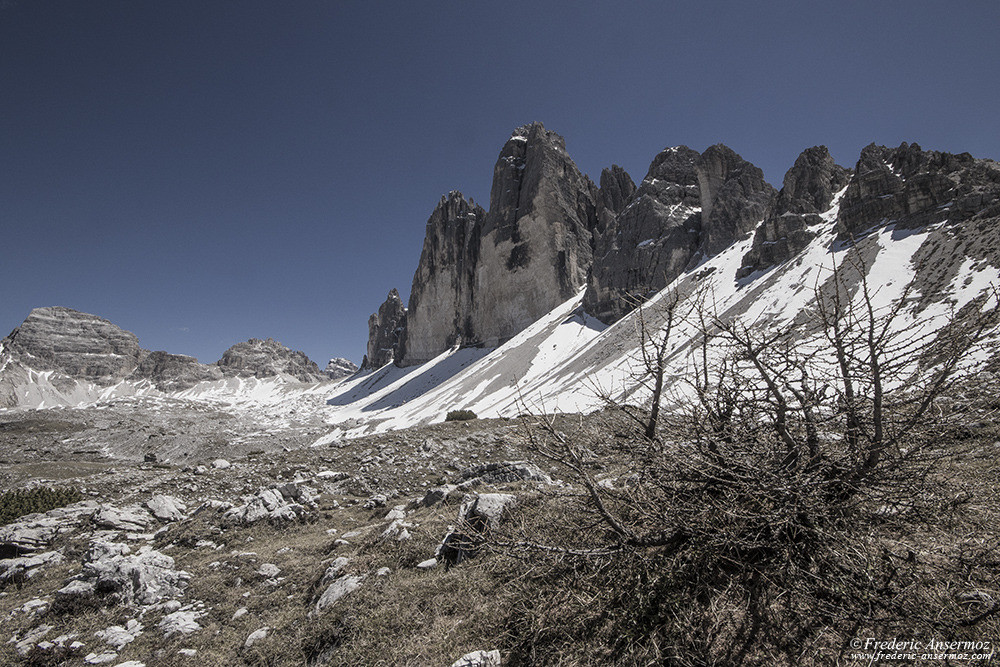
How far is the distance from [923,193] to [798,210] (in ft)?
37.2

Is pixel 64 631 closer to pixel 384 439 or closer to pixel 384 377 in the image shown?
pixel 384 439

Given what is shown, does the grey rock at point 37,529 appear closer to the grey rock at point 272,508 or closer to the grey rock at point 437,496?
the grey rock at point 272,508

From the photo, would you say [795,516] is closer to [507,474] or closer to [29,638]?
[507,474]

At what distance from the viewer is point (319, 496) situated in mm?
9555

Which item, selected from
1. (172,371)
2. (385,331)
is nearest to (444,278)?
(385,331)

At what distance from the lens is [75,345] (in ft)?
533

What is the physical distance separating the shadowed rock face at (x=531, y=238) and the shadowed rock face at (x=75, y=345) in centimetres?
17012

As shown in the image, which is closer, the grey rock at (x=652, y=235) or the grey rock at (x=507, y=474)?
the grey rock at (x=507, y=474)

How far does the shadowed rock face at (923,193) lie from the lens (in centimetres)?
2981

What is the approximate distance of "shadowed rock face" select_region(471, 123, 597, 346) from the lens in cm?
7725

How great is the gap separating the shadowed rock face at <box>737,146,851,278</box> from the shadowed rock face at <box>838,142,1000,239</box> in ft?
12.7

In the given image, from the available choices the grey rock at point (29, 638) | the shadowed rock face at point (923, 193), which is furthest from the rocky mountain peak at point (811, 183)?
the grey rock at point (29, 638)

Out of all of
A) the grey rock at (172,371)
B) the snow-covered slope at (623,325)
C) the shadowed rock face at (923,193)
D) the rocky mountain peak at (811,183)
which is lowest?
the snow-covered slope at (623,325)

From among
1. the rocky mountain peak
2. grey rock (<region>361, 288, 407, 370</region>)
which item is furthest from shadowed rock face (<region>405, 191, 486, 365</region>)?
the rocky mountain peak
